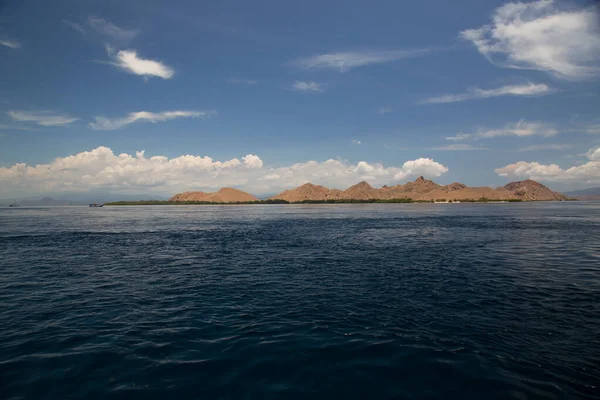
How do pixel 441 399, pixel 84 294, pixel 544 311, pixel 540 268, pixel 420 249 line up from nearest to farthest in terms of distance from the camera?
pixel 441 399 < pixel 544 311 < pixel 84 294 < pixel 540 268 < pixel 420 249

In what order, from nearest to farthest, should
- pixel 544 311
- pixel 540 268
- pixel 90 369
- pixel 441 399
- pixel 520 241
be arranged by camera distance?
1. pixel 441 399
2. pixel 90 369
3. pixel 544 311
4. pixel 540 268
5. pixel 520 241

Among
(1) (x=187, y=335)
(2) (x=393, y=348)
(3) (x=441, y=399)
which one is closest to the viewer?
(3) (x=441, y=399)

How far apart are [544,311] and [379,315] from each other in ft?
23.6

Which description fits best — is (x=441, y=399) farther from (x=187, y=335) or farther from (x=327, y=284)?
(x=327, y=284)

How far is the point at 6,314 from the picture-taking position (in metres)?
14.9

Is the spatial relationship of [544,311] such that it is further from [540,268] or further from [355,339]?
[540,268]

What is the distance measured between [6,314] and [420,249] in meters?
31.0

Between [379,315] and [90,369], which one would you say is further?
[379,315]

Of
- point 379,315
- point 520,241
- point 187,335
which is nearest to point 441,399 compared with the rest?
point 379,315

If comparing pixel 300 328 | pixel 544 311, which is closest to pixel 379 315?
pixel 300 328

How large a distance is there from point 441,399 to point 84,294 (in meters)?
18.2

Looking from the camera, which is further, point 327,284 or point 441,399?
point 327,284

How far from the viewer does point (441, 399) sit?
28.0ft

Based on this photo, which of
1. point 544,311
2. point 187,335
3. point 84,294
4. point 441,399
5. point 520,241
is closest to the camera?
point 441,399
